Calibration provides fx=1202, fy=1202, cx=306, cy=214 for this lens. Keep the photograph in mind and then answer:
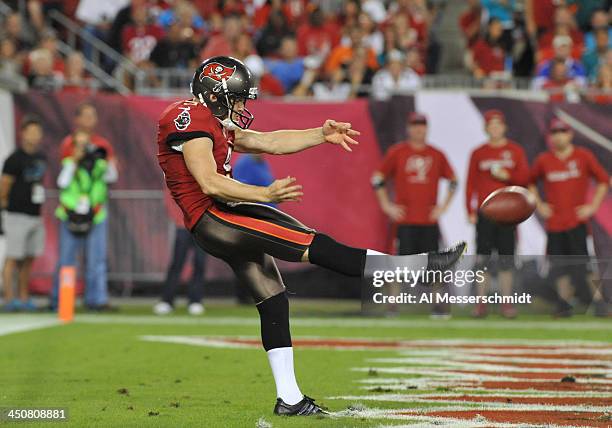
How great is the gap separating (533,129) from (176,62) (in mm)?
4566

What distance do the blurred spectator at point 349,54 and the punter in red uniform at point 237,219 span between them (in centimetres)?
857

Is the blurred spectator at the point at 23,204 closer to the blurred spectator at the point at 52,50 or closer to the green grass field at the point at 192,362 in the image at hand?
the green grass field at the point at 192,362

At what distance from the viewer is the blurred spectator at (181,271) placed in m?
12.8

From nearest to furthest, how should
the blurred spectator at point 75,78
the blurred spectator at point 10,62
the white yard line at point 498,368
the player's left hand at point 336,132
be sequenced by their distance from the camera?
1. the player's left hand at point 336,132
2. the white yard line at point 498,368
3. the blurred spectator at point 10,62
4. the blurred spectator at point 75,78

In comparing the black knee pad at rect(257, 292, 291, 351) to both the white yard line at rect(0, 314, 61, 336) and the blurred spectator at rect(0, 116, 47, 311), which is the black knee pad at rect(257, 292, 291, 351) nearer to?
the white yard line at rect(0, 314, 61, 336)

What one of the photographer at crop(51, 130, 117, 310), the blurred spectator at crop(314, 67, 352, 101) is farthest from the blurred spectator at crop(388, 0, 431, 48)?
the photographer at crop(51, 130, 117, 310)

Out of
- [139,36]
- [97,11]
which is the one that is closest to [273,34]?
[139,36]

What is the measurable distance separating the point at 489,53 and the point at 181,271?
5588 mm

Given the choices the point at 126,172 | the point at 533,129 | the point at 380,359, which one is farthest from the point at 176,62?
the point at 380,359

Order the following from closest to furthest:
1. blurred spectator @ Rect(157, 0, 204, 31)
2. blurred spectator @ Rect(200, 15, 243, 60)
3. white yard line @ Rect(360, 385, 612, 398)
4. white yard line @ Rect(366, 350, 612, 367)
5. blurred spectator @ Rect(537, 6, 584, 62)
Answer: white yard line @ Rect(360, 385, 612, 398)
white yard line @ Rect(366, 350, 612, 367)
blurred spectator @ Rect(200, 15, 243, 60)
blurred spectator @ Rect(537, 6, 584, 62)
blurred spectator @ Rect(157, 0, 204, 31)

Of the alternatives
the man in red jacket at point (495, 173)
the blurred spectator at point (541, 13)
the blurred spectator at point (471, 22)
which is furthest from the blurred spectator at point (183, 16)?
the man in red jacket at point (495, 173)

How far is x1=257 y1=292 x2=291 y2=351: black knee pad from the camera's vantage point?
241 inches

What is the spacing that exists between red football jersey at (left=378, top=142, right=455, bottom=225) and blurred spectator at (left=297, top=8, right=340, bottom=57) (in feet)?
11.8

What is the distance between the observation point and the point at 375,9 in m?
17.4
